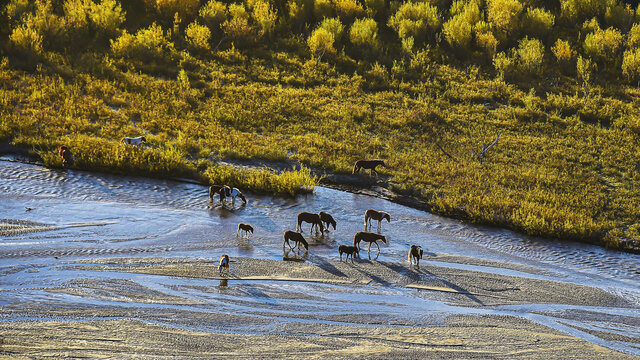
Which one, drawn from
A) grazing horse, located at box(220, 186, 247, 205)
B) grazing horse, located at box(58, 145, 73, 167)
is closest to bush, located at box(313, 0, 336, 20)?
grazing horse, located at box(58, 145, 73, 167)

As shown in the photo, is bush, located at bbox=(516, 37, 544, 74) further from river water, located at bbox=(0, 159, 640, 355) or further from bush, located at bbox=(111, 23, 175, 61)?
bush, located at bbox=(111, 23, 175, 61)

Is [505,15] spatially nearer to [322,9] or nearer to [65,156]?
[322,9]

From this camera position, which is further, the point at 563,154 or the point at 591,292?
the point at 563,154

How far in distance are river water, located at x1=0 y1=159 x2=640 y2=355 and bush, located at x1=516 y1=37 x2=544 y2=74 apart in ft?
47.2

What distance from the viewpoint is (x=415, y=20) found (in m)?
33.6

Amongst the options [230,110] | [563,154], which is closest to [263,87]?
[230,110]

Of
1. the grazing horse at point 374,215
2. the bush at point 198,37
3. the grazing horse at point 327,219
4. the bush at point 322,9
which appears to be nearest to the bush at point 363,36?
the bush at point 322,9

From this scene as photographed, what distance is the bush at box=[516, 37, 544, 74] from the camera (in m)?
28.2

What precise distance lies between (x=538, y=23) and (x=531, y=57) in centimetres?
476

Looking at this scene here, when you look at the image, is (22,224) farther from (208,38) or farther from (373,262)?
(208,38)

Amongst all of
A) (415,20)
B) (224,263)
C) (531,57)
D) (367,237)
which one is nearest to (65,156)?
(224,263)

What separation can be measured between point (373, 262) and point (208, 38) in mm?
20773

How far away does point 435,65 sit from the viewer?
29.2 meters

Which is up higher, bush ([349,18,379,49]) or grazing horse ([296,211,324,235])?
bush ([349,18,379,49])
